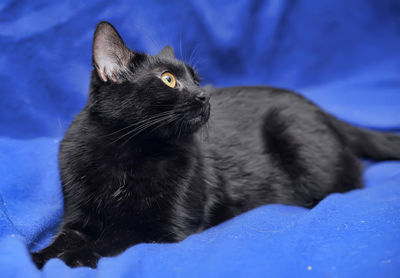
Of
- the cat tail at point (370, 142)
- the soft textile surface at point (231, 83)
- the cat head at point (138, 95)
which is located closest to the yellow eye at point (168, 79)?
the cat head at point (138, 95)

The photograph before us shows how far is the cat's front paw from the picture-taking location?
119 cm

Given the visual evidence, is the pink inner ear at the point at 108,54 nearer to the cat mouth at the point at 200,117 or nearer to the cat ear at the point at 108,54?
the cat ear at the point at 108,54

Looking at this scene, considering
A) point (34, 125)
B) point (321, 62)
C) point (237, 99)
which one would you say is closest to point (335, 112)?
point (321, 62)

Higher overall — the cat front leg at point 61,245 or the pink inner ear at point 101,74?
the pink inner ear at point 101,74

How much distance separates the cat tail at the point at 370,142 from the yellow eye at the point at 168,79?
93 cm

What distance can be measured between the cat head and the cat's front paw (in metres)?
0.37

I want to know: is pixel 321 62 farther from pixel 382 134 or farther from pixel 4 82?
pixel 4 82

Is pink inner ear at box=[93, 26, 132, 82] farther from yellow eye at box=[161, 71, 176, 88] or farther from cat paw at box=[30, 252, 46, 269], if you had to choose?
cat paw at box=[30, 252, 46, 269]

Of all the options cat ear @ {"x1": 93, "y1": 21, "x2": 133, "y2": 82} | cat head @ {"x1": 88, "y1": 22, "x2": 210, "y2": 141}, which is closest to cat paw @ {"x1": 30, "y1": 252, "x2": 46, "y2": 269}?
cat head @ {"x1": 88, "y1": 22, "x2": 210, "y2": 141}

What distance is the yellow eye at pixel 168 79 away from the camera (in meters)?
1.36

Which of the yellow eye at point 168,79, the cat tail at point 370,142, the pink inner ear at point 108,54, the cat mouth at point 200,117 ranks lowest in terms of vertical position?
the cat tail at point 370,142

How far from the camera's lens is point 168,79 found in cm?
138

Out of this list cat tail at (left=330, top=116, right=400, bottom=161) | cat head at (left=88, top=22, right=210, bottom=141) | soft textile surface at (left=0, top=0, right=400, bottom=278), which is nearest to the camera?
soft textile surface at (left=0, top=0, right=400, bottom=278)

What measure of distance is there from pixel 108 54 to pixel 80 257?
0.63 m
